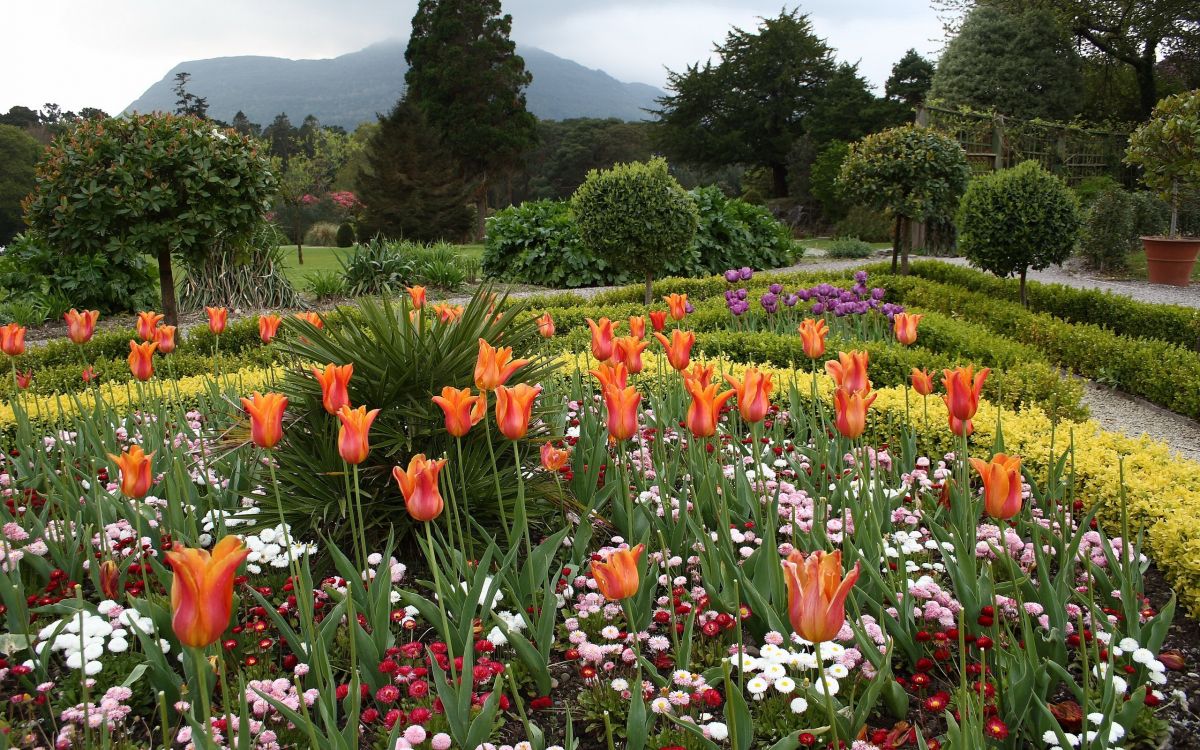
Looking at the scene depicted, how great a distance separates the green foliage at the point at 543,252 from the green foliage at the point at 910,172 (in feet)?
13.9

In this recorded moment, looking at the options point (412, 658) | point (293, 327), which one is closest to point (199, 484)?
point (293, 327)

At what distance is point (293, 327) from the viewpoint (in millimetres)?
3137

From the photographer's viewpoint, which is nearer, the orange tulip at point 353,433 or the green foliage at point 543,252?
the orange tulip at point 353,433

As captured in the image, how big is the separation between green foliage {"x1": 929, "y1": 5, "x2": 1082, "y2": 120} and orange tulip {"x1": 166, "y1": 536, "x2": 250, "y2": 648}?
84.5 feet

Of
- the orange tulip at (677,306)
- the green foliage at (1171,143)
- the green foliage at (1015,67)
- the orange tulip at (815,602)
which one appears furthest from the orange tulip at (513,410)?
the green foliage at (1015,67)

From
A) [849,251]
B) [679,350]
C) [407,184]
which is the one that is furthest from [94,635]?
[407,184]

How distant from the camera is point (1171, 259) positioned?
13414mm

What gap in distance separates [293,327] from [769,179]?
34701mm

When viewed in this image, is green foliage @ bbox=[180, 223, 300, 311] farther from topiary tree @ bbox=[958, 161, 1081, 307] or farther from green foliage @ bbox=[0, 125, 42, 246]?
green foliage @ bbox=[0, 125, 42, 246]

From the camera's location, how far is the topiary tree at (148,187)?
7449 mm

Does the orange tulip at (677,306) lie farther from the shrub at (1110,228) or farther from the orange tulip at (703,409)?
the shrub at (1110,228)

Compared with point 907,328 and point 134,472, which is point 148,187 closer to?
point 134,472

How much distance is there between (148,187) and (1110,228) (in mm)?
Answer: 14840

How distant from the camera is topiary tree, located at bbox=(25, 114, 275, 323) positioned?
745cm
